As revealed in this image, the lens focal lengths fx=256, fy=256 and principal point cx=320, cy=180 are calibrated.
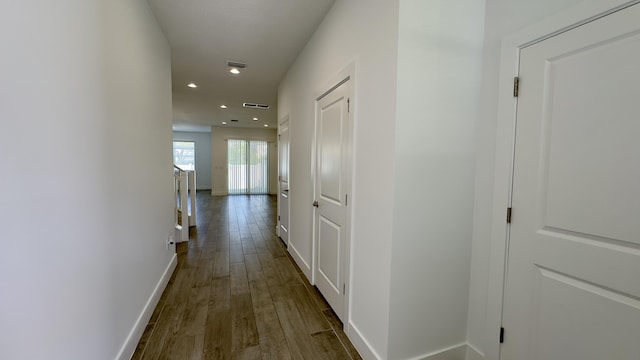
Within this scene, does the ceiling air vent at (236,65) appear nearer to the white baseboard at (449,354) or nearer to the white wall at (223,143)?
the white baseboard at (449,354)

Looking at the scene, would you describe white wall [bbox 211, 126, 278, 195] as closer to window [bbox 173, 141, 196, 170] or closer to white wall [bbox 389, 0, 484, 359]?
window [bbox 173, 141, 196, 170]

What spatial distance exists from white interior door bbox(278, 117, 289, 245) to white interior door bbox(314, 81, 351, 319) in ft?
4.43

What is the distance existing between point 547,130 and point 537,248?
0.62 metres

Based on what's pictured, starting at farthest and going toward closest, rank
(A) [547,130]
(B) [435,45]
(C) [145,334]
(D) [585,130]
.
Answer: (C) [145,334]
(B) [435,45]
(A) [547,130]
(D) [585,130]

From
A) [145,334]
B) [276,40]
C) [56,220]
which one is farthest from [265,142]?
[56,220]

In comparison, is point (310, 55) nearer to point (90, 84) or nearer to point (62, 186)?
point (90, 84)

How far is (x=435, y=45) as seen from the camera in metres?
1.47

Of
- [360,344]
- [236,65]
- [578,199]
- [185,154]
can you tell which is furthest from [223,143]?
[578,199]

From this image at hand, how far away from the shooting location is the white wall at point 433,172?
4.67ft

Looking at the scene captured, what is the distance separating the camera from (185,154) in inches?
427

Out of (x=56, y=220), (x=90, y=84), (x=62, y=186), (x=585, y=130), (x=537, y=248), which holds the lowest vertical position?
(x=537, y=248)

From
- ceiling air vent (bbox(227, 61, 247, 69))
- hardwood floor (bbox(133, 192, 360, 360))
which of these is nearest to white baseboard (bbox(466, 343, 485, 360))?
hardwood floor (bbox(133, 192, 360, 360))

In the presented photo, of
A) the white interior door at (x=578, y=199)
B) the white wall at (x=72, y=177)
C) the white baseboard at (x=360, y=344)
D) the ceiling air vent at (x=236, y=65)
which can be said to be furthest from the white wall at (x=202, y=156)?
the white interior door at (x=578, y=199)

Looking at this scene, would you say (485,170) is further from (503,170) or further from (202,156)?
(202,156)
